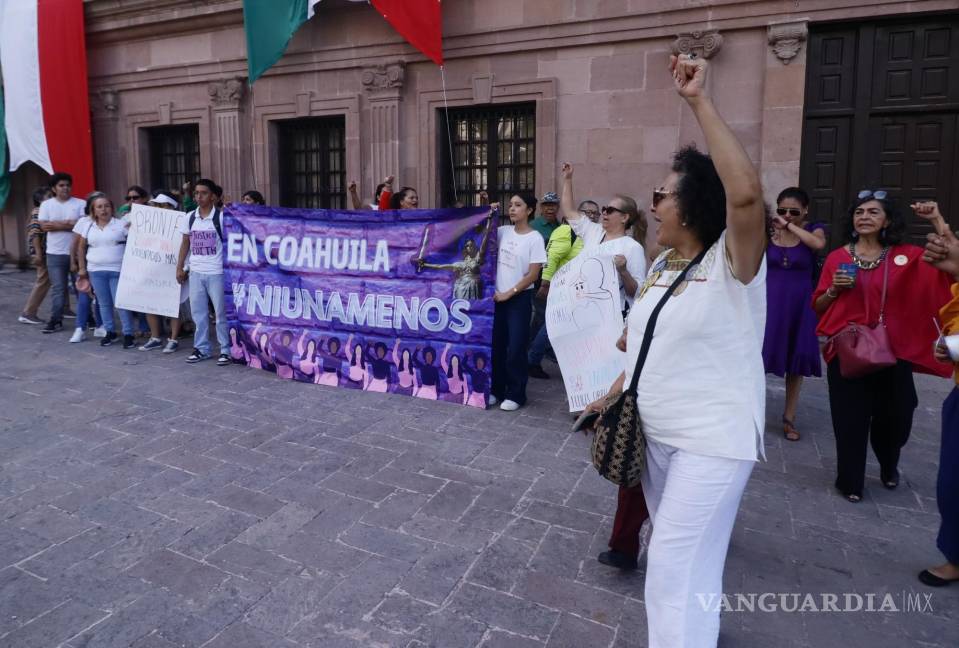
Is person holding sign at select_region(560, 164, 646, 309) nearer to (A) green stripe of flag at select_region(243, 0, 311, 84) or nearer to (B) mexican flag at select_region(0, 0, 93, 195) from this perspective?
(A) green stripe of flag at select_region(243, 0, 311, 84)

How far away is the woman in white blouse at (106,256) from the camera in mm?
8281

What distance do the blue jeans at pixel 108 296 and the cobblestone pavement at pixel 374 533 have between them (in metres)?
2.54

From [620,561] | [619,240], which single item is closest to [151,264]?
[619,240]

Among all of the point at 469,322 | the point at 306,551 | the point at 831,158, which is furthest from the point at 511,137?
the point at 306,551

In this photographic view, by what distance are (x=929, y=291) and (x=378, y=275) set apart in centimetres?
445

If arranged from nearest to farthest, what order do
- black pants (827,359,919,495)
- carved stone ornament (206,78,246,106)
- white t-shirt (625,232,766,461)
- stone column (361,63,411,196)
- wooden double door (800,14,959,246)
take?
white t-shirt (625,232,766,461)
black pants (827,359,919,495)
wooden double door (800,14,959,246)
stone column (361,63,411,196)
carved stone ornament (206,78,246,106)

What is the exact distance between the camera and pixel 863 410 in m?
4.16

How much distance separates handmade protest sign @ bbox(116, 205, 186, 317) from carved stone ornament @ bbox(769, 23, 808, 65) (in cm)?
744

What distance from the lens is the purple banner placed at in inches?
240

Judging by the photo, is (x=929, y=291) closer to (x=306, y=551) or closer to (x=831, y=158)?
(x=306, y=551)

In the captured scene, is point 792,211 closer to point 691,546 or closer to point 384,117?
point 691,546

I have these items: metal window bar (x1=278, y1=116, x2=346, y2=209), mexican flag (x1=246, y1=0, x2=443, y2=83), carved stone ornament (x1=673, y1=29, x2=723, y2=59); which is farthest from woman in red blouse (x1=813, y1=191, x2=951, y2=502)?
metal window bar (x1=278, y1=116, x2=346, y2=209)

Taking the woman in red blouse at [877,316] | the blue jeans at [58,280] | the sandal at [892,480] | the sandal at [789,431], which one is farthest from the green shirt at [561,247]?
the blue jeans at [58,280]

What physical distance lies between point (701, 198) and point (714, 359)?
529 millimetres
